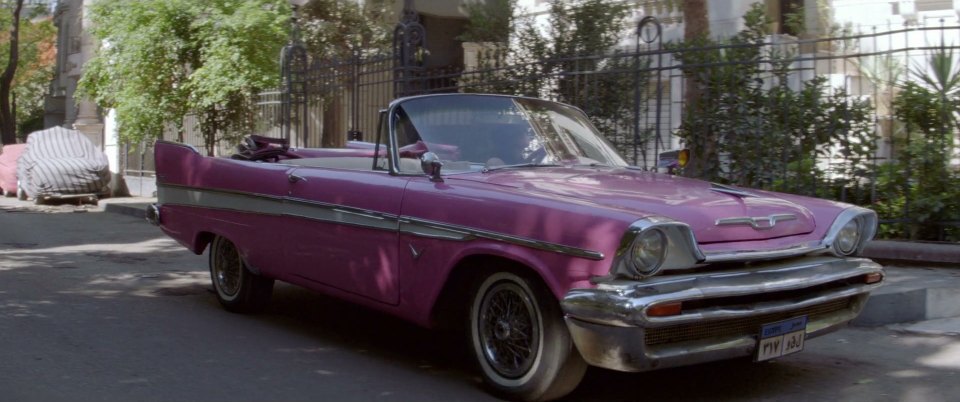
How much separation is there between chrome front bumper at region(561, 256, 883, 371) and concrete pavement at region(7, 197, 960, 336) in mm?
2120

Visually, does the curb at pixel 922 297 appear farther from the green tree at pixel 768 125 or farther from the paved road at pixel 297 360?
the green tree at pixel 768 125

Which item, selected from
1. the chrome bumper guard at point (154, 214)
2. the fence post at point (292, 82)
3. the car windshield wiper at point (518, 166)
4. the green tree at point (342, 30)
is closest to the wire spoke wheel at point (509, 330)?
the car windshield wiper at point (518, 166)

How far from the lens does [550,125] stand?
19.4ft

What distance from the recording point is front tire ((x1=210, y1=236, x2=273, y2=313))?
22.7ft

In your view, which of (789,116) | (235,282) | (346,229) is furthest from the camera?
(789,116)

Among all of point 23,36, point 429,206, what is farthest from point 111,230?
point 23,36

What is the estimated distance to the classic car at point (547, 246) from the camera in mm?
4215

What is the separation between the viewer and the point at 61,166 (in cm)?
1880

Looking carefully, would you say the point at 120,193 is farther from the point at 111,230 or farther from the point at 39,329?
the point at 39,329

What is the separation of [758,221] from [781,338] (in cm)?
55

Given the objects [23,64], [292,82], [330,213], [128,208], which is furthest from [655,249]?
[23,64]

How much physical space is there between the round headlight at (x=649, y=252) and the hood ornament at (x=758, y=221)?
1.20 ft

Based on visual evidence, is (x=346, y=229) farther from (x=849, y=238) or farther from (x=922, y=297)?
(x=922, y=297)

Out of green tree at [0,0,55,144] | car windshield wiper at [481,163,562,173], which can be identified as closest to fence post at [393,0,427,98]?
car windshield wiper at [481,163,562,173]
